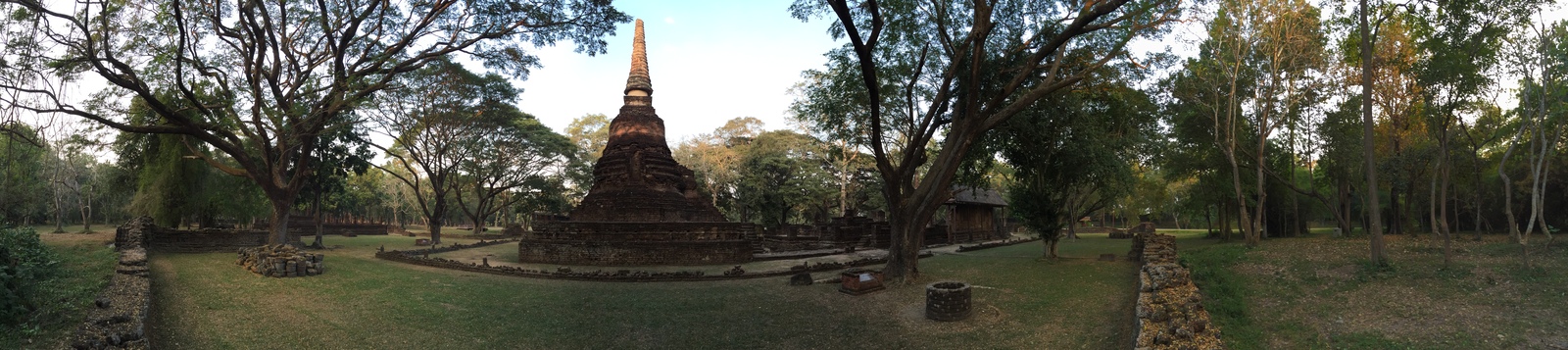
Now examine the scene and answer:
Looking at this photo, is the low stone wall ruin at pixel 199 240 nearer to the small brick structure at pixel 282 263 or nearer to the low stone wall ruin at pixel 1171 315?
the small brick structure at pixel 282 263

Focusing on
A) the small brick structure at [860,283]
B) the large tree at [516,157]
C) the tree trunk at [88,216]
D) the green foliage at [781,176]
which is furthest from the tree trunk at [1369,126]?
the tree trunk at [88,216]

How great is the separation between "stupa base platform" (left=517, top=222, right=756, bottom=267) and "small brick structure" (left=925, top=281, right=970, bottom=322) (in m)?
11.1

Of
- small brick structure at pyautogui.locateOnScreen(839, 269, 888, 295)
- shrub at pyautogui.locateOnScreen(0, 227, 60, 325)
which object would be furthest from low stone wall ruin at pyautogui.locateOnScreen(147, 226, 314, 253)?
small brick structure at pyautogui.locateOnScreen(839, 269, 888, 295)

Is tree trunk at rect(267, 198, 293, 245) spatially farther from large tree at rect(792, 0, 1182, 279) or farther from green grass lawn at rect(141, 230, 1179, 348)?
large tree at rect(792, 0, 1182, 279)

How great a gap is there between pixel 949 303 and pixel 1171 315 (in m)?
2.74

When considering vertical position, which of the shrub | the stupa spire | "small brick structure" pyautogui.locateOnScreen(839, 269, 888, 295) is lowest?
"small brick structure" pyautogui.locateOnScreen(839, 269, 888, 295)

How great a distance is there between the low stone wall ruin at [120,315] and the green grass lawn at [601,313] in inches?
11.9

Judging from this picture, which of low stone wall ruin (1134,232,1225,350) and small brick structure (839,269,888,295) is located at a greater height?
low stone wall ruin (1134,232,1225,350)

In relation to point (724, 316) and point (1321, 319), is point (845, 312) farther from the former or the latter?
point (1321, 319)

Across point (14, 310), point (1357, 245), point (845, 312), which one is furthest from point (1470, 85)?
point (14, 310)

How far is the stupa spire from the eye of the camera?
2425 centimetres

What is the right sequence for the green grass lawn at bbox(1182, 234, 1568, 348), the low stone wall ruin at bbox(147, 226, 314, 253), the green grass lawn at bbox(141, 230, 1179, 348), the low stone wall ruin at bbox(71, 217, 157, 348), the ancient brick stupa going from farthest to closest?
1. the ancient brick stupa
2. the low stone wall ruin at bbox(147, 226, 314, 253)
3. the green grass lawn at bbox(141, 230, 1179, 348)
4. the green grass lawn at bbox(1182, 234, 1568, 348)
5. the low stone wall ruin at bbox(71, 217, 157, 348)

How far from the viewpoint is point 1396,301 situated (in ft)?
29.0

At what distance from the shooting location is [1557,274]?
9609mm
